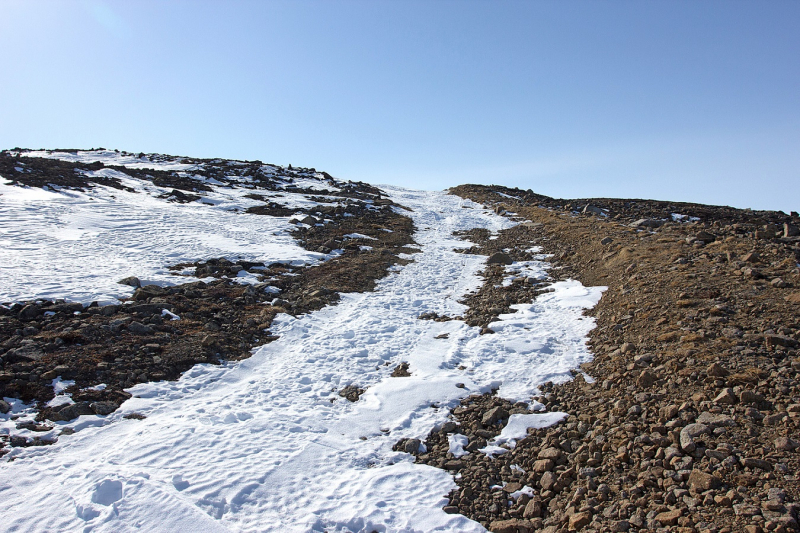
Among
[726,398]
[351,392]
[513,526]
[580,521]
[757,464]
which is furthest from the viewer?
[351,392]

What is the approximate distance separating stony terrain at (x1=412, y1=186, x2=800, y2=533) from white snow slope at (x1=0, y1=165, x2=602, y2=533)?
0.53 m

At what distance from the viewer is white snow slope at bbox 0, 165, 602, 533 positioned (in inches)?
208

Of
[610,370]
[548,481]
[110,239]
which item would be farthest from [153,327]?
[610,370]

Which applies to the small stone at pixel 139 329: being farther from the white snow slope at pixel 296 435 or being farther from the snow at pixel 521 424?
the snow at pixel 521 424

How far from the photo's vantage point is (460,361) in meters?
9.77

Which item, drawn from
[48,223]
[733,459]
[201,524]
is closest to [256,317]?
[201,524]

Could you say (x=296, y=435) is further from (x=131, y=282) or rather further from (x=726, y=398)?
(x=131, y=282)

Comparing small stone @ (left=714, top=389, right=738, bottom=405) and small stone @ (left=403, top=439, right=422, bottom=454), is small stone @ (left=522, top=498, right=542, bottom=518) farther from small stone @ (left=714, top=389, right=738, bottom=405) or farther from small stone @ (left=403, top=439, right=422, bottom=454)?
small stone @ (left=714, top=389, right=738, bottom=405)

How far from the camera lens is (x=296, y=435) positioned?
281 inches

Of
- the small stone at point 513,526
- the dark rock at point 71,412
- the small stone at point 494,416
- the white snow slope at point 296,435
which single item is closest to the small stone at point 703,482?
the small stone at point 513,526

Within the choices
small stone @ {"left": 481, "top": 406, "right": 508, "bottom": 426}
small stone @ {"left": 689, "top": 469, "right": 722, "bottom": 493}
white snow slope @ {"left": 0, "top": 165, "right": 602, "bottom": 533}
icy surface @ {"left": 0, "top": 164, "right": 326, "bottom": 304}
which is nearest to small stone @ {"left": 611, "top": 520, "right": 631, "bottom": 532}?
small stone @ {"left": 689, "top": 469, "right": 722, "bottom": 493}

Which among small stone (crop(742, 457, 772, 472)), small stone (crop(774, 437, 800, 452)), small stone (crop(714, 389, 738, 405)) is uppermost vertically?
small stone (crop(714, 389, 738, 405))

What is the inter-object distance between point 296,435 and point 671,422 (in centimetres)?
591

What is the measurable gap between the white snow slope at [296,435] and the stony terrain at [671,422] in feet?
1.74
